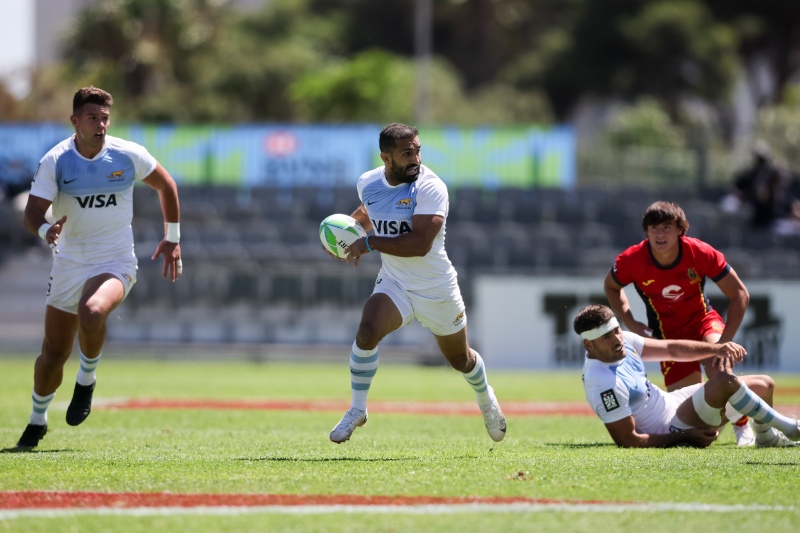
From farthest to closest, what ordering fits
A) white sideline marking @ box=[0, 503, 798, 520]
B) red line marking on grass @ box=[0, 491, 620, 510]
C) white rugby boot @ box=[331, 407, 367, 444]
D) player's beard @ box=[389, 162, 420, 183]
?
player's beard @ box=[389, 162, 420, 183], white rugby boot @ box=[331, 407, 367, 444], red line marking on grass @ box=[0, 491, 620, 510], white sideline marking @ box=[0, 503, 798, 520]

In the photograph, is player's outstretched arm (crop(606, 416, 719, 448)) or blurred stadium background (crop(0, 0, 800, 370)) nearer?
player's outstretched arm (crop(606, 416, 719, 448))

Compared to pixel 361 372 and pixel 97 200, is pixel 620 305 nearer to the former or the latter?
pixel 361 372

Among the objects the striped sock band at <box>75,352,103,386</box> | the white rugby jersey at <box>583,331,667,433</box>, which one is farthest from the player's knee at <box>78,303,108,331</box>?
the white rugby jersey at <box>583,331,667,433</box>

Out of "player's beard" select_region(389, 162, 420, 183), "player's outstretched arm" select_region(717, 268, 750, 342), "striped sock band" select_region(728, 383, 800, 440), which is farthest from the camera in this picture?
"player's outstretched arm" select_region(717, 268, 750, 342)

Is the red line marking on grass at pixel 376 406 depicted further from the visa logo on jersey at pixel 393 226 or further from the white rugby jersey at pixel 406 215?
the visa logo on jersey at pixel 393 226

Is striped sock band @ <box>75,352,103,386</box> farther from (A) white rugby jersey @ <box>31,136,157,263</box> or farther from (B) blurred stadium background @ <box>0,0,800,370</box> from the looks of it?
(B) blurred stadium background @ <box>0,0,800,370</box>

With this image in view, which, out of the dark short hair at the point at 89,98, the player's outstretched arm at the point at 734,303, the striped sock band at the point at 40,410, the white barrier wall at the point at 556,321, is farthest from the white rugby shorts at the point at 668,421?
the white barrier wall at the point at 556,321

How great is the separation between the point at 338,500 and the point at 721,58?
5435 cm

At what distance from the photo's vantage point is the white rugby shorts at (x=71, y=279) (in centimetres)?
942

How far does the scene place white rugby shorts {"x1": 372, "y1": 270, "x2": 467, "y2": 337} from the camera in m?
8.80

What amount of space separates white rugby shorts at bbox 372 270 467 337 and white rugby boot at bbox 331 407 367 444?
725 millimetres

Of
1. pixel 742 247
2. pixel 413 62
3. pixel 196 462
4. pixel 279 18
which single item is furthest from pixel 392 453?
pixel 279 18

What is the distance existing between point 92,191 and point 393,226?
95.3 inches

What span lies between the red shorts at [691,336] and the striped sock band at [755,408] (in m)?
1.11
